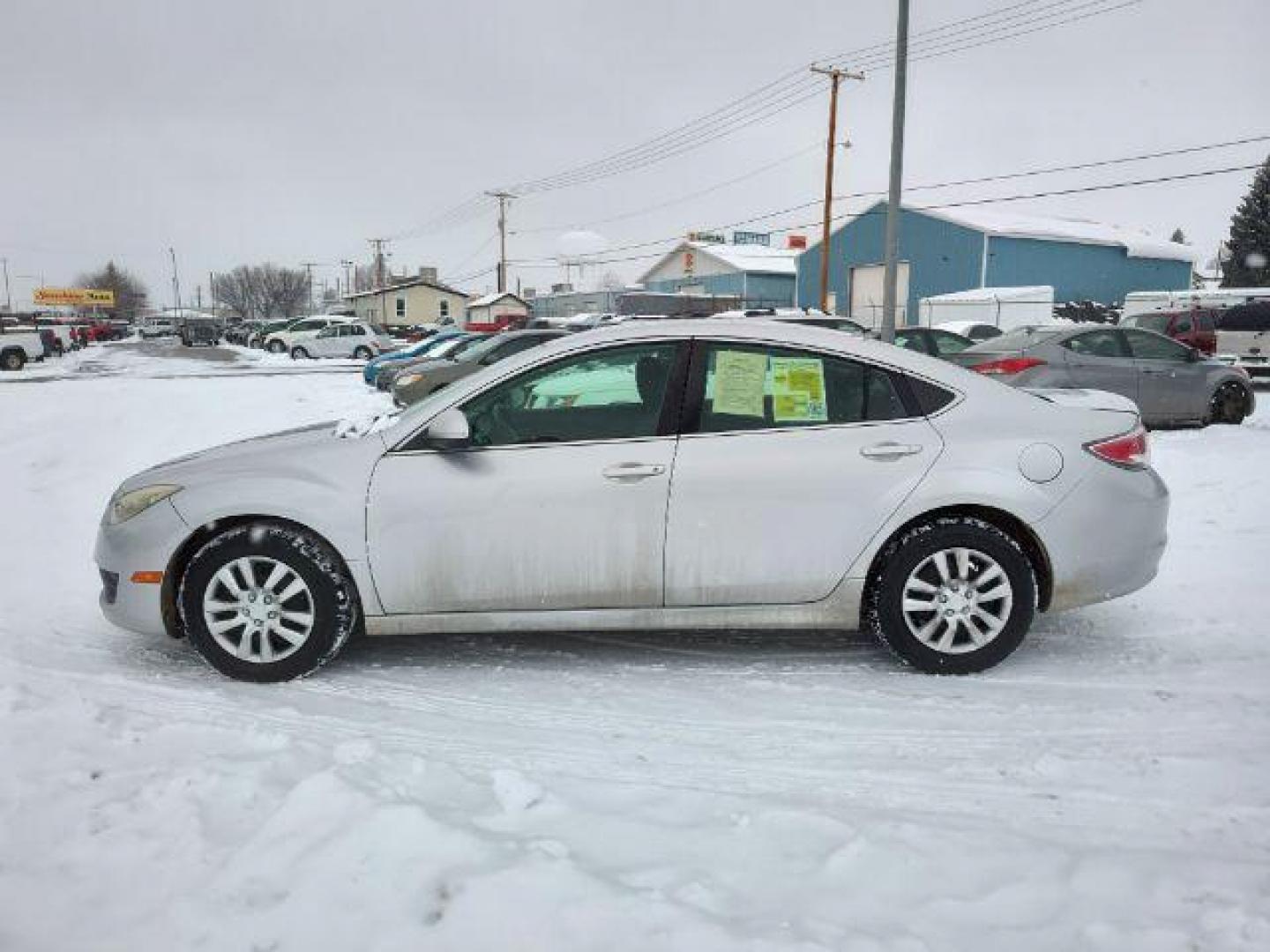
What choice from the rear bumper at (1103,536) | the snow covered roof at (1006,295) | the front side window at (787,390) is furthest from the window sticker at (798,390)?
the snow covered roof at (1006,295)

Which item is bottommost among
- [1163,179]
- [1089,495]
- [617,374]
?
[1089,495]

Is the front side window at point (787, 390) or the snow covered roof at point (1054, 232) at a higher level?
the snow covered roof at point (1054, 232)

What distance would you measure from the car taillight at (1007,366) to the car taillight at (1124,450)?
6711mm

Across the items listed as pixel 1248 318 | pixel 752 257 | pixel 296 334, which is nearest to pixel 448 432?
pixel 1248 318

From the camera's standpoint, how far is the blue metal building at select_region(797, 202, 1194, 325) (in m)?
37.2

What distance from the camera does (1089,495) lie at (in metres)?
3.77

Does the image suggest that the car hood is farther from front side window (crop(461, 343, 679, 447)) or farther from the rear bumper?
the rear bumper

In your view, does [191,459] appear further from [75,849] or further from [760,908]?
[760,908]

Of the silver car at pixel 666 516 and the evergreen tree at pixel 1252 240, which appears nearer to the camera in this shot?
the silver car at pixel 666 516

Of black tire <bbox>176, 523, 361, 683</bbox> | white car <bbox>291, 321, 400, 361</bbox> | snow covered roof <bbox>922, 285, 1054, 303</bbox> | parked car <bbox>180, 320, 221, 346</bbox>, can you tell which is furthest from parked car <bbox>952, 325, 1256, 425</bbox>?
parked car <bbox>180, 320, 221, 346</bbox>

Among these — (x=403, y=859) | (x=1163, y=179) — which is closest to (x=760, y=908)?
(x=403, y=859)

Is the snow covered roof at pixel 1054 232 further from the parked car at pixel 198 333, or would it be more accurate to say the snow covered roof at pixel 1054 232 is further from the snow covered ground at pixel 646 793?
the parked car at pixel 198 333

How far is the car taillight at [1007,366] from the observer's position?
34.0 feet

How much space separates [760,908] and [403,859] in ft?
3.39
